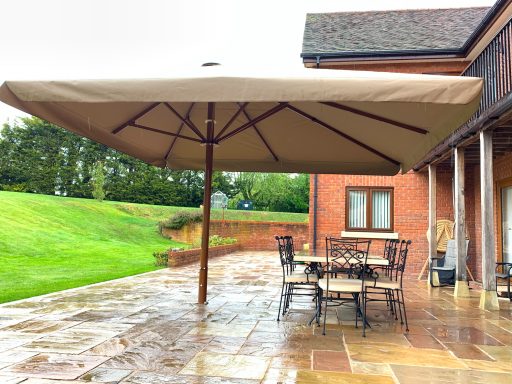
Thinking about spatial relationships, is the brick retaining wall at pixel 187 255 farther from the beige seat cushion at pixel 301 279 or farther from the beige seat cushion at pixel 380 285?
the beige seat cushion at pixel 380 285

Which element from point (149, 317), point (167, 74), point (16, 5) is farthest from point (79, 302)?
point (16, 5)

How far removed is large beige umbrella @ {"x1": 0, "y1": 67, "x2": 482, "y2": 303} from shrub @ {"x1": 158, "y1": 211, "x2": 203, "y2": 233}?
13.8 metres

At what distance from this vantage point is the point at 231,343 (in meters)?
3.62

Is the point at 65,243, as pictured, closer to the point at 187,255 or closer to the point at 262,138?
the point at 187,255

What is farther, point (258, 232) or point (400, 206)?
point (258, 232)

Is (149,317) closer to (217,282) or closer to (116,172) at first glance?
(217,282)

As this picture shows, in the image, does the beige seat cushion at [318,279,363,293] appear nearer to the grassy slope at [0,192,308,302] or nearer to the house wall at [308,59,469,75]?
the grassy slope at [0,192,308,302]

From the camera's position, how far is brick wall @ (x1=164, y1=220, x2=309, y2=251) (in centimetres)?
1983

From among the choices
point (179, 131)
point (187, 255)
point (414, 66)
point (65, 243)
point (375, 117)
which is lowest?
point (187, 255)

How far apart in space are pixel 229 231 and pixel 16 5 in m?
20.1

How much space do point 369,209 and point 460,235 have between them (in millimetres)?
3612

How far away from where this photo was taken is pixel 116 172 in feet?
104

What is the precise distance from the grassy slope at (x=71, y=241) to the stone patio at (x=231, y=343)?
205 centimetres

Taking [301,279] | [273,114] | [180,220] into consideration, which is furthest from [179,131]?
[180,220]
